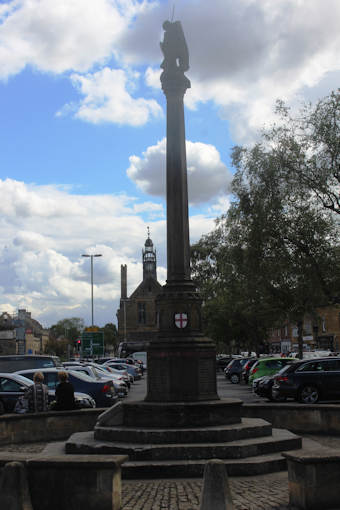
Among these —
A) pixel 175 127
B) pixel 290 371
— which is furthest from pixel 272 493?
pixel 290 371

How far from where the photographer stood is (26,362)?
2477 cm

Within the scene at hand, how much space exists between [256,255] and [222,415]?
16.9 metres

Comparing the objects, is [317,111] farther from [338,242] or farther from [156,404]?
[156,404]

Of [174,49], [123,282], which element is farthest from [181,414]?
[123,282]

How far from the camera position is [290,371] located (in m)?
21.0

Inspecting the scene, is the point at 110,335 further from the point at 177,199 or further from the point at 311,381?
the point at 177,199

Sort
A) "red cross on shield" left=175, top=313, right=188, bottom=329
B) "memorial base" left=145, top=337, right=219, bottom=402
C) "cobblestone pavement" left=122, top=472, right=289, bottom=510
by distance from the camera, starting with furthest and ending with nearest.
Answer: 1. "red cross on shield" left=175, top=313, right=188, bottom=329
2. "memorial base" left=145, top=337, right=219, bottom=402
3. "cobblestone pavement" left=122, top=472, right=289, bottom=510

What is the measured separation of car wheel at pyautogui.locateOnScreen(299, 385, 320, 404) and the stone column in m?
9.81

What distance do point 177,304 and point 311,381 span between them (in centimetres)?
1037

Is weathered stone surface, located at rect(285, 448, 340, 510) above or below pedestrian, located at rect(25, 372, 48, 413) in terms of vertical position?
below

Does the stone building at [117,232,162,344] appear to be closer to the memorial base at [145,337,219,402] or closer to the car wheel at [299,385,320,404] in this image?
the car wheel at [299,385,320,404]

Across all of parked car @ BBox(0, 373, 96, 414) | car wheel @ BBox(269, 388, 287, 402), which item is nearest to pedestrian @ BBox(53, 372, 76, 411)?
parked car @ BBox(0, 373, 96, 414)

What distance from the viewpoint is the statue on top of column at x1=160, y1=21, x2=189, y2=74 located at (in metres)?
13.4

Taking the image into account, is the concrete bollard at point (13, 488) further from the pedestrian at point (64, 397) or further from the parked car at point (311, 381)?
the parked car at point (311, 381)
